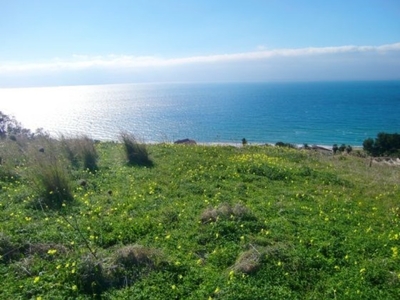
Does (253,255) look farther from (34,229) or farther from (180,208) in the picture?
(34,229)

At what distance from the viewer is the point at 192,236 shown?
23.1 ft

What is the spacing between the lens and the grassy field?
534 centimetres

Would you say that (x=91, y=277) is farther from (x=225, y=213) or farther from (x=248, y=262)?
(x=225, y=213)

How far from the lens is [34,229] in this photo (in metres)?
6.95

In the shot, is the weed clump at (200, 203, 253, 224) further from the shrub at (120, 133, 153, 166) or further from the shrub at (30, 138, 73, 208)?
the shrub at (120, 133, 153, 166)

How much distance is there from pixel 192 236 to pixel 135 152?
7269mm

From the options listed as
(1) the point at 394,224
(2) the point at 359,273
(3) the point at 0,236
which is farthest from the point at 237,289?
(1) the point at 394,224

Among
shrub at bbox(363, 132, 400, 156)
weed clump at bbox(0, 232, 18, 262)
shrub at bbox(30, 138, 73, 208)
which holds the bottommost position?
shrub at bbox(363, 132, 400, 156)

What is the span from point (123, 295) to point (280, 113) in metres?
100

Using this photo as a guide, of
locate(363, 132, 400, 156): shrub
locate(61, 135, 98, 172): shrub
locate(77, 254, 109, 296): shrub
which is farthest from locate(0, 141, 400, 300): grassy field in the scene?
locate(363, 132, 400, 156): shrub

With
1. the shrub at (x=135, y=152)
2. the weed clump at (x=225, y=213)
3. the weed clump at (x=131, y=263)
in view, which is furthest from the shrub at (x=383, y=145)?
the weed clump at (x=131, y=263)

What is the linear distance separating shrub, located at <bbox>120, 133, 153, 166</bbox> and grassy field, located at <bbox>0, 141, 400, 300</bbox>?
1.43 metres

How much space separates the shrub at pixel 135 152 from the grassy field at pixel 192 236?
143cm

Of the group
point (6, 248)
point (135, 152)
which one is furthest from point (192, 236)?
point (135, 152)
